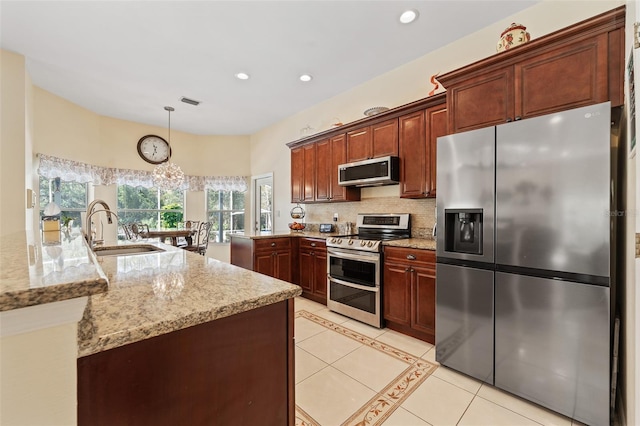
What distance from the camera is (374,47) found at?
3.00m

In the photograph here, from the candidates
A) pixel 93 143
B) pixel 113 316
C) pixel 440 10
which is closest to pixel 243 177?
pixel 93 143

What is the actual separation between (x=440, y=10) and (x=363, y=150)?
152 cm

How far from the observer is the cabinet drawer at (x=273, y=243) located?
3768 mm

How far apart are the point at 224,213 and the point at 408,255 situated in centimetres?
476

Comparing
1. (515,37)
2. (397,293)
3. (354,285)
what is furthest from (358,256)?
(515,37)

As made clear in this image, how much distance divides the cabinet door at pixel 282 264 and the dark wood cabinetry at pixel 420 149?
6.02ft

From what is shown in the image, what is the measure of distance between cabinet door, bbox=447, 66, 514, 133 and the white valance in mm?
4827

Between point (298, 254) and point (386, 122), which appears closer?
point (386, 122)

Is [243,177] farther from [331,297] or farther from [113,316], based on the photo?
[113,316]

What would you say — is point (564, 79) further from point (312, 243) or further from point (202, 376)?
point (312, 243)

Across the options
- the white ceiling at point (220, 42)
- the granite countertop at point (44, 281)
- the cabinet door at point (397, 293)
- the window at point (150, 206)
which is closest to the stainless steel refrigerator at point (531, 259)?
the cabinet door at point (397, 293)

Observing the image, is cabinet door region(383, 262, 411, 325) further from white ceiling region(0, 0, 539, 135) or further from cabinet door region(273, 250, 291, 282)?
white ceiling region(0, 0, 539, 135)

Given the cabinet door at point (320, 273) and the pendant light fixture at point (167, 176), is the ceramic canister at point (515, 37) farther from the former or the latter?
the pendant light fixture at point (167, 176)

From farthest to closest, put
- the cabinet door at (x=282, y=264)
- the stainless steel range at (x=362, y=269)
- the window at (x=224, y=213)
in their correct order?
the window at (x=224, y=213), the cabinet door at (x=282, y=264), the stainless steel range at (x=362, y=269)
